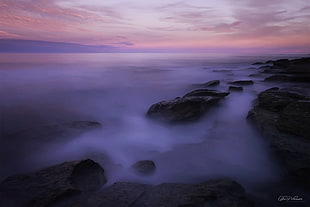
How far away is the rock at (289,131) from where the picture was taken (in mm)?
3803

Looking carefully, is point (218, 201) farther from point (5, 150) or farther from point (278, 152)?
point (5, 150)

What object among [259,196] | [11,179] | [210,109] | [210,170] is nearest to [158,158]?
[210,170]

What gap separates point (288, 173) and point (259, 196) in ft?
2.97

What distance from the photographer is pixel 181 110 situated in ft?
24.1

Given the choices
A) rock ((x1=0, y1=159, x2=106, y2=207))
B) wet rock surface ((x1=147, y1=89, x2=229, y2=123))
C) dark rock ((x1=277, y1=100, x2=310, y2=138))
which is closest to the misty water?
wet rock surface ((x1=147, y1=89, x2=229, y2=123))

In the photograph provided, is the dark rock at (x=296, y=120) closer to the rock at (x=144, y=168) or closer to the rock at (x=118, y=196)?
the rock at (x=144, y=168)

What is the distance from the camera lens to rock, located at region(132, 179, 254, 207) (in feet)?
9.93

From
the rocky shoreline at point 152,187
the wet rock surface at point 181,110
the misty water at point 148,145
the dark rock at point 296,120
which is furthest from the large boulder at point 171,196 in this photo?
the wet rock surface at point 181,110

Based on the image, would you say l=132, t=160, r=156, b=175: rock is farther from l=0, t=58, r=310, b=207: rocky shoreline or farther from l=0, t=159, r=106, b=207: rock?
l=0, t=159, r=106, b=207: rock

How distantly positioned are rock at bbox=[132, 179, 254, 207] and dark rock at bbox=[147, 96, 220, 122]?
148 inches

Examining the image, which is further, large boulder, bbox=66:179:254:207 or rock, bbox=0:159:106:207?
rock, bbox=0:159:106:207

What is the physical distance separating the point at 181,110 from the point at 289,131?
3591 millimetres

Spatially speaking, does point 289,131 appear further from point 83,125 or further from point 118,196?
point 83,125

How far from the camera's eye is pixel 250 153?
513 centimetres
